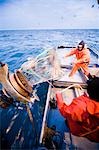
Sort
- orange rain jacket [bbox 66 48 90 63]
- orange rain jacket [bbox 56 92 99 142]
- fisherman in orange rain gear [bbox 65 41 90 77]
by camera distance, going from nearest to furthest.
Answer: orange rain jacket [bbox 56 92 99 142]
fisherman in orange rain gear [bbox 65 41 90 77]
orange rain jacket [bbox 66 48 90 63]

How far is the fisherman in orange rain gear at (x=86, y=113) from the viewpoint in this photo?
3594 millimetres

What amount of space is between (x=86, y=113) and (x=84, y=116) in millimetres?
72

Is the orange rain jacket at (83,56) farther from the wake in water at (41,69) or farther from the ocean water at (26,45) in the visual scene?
the ocean water at (26,45)

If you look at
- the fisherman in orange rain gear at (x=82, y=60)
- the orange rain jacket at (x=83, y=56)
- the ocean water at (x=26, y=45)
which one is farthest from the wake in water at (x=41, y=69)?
the ocean water at (x=26, y=45)

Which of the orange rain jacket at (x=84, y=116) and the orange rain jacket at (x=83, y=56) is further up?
the orange rain jacket at (x=83, y=56)

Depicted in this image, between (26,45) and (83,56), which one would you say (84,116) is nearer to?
(83,56)

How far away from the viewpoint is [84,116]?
3.66 m

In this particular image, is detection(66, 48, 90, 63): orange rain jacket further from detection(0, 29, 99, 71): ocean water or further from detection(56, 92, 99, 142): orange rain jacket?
detection(56, 92, 99, 142): orange rain jacket

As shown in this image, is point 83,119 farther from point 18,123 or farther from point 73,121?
point 18,123

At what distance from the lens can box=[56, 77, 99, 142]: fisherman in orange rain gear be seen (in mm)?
3594

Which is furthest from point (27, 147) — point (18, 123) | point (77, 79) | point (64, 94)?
point (77, 79)

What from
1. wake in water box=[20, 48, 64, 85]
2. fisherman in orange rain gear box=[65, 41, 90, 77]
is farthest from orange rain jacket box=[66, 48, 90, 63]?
wake in water box=[20, 48, 64, 85]

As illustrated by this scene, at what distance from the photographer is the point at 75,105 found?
3723mm

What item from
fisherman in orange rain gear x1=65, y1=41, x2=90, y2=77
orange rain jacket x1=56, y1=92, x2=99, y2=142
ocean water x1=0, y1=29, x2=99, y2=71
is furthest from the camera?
ocean water x1=0, y1=29, x2=99, y2=71
